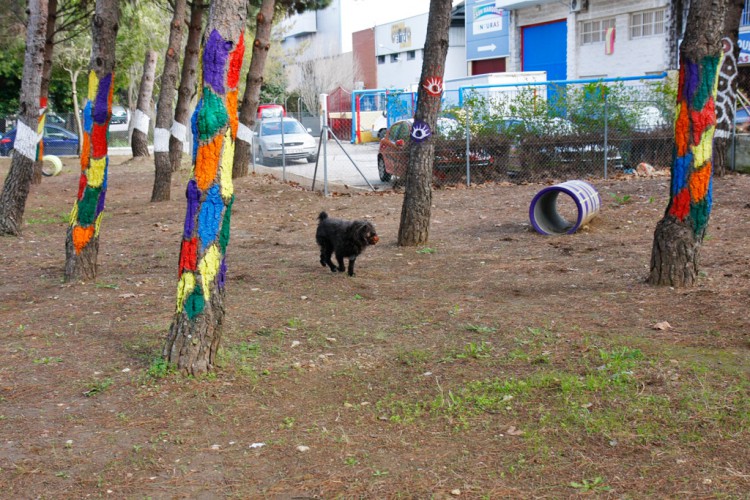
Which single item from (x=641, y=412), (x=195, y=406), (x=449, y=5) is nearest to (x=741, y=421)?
(x=641, y=412)

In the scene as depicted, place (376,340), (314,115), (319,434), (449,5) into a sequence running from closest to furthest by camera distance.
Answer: (319,434) → (376,340) → (449,5) → (314,115)

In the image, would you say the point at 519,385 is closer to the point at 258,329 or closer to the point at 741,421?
the point at 741,421

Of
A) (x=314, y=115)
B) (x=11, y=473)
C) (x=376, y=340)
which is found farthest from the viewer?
(x=314, y=115)

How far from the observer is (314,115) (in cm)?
5581

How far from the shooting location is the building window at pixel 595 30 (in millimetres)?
35719

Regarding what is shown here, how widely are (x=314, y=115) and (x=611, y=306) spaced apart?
50281 mm

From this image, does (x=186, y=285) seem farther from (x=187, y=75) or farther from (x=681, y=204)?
(x=187, y=75)

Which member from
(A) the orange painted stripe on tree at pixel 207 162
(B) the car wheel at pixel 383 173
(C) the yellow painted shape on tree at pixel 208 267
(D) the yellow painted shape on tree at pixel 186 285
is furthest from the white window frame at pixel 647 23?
(D) the yellow painted shape on tree at pixel 186 285

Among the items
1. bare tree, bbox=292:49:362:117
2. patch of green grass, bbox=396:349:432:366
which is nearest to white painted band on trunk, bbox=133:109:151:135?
patch of green grass, bbox=396:349:432:366

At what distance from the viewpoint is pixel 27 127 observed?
11156 millimetres

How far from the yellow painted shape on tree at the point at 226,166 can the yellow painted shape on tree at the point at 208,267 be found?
0.36 metres

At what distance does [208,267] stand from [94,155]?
3.30 m

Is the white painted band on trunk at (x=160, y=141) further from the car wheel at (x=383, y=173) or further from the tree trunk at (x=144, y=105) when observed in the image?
the tree trunk at (x=144, y=105)

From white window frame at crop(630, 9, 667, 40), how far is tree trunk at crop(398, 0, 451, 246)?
25.8 metres
